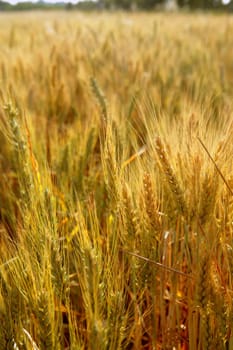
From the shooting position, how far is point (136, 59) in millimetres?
2088

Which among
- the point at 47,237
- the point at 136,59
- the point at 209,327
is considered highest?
the point at 136,59

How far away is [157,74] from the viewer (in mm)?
1970

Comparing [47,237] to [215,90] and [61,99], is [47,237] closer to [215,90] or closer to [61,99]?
[61,99]

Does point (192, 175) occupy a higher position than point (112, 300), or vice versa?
point (192, 175)

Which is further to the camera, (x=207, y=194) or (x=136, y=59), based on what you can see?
(x=136, y=59)

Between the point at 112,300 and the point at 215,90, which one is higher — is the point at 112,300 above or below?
below

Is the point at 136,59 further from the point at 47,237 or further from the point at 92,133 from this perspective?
the point at 47,237

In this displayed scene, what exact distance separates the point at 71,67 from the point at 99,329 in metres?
1.77

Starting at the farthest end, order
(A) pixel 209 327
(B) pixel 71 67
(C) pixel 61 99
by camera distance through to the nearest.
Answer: (B) pixel 71 67 → (C) pixel 61 99 → (A) pixel 209 327

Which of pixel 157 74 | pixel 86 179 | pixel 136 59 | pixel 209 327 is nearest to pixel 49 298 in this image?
pixel 209 327

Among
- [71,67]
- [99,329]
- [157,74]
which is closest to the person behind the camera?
[99,329]

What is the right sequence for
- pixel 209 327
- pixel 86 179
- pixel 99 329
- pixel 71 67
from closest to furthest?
pixel 99 329 → pixel 209 327 → pixel 86 179 → pixel 71 67

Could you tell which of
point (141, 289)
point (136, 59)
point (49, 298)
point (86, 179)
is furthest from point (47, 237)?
point (136, 59)

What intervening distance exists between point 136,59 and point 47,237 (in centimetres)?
162
